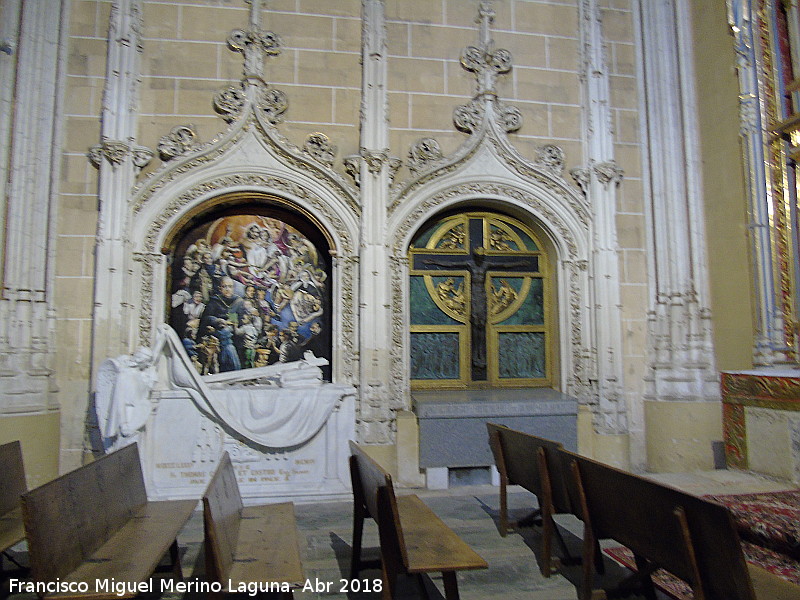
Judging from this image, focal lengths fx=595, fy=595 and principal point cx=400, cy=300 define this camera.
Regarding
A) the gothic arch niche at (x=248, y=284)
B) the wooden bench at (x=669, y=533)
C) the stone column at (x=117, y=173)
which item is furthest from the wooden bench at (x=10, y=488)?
the wooden bench at (x=669, y=533)

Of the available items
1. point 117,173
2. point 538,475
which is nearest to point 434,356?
point 538,475

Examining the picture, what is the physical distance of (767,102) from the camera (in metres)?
6.88

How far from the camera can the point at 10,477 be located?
163 inches

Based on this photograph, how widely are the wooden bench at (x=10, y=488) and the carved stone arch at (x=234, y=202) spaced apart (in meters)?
2.61

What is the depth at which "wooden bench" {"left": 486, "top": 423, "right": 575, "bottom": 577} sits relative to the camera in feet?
13.3

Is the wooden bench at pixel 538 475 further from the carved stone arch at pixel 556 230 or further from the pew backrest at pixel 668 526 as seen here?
the carved stone arch at pixel 556 230

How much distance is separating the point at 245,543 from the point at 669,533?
2209 millimetres

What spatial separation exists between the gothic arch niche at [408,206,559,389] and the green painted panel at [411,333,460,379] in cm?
1

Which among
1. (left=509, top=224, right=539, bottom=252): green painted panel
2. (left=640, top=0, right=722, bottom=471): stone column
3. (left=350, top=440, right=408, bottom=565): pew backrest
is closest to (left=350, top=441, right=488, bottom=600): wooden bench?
(left=350, top=440, right=408, bottom=565): pew backrest

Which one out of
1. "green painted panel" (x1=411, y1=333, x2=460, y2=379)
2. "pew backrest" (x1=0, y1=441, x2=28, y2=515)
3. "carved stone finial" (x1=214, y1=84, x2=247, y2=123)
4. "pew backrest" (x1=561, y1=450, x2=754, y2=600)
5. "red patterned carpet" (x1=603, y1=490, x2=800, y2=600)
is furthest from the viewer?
"green painted panel" (x1=411, y1=333, x2=460, y2=379)

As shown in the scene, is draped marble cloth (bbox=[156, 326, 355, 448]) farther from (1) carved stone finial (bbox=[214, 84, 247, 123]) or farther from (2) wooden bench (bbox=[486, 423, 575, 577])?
(1) carved stone finial (bbox=[214, 84, 247, 123])

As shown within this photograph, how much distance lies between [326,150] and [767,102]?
17.0 feet

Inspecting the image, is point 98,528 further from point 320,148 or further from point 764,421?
point 764,421

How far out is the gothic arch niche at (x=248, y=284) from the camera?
23.2ft
